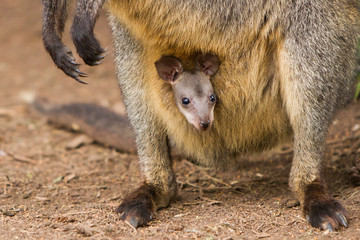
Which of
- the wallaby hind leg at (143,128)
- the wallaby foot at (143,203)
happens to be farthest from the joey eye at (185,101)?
the wallaby foot at (143,203)

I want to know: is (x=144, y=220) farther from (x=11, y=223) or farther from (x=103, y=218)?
(x=11, y=223)

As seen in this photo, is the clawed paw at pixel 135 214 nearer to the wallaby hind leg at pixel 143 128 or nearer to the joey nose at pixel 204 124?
the wallaby hind leg at pixel 143 128

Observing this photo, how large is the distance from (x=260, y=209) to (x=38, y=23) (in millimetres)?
6822

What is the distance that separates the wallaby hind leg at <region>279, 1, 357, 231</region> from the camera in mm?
3834

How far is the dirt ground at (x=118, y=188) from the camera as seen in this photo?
3.67 metres

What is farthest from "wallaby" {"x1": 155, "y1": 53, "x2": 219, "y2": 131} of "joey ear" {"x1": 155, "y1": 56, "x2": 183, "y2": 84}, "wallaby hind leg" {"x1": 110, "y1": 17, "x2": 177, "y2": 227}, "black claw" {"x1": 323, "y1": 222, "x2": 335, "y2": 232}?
"black claw" {"x1": 323, "y1": 222, "x2": 335, "y2": 232}

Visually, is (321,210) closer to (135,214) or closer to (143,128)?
(135,214)

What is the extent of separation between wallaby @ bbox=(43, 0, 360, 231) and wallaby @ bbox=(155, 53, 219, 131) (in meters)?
0.08

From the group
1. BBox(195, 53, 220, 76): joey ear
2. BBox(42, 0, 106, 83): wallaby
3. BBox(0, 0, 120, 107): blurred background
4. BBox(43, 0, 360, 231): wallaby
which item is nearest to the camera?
BBox(42, 0, 106, 83): wallaby

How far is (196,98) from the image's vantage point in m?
3.89

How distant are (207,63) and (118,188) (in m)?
1.65

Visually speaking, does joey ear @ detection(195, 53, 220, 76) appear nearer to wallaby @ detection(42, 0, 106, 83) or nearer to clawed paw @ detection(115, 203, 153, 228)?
wallaby @ detection(42, 0, 106, 83)

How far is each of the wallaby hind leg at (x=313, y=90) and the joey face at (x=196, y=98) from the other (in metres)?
0.56

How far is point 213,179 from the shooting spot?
5.16 meters
